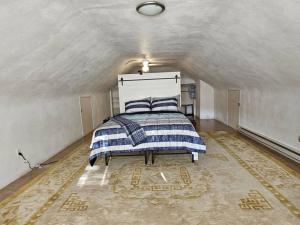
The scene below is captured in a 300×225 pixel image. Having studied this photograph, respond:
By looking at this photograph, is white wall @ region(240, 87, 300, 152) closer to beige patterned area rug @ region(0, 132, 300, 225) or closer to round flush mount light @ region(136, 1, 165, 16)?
beige patterned area rug @ region(0, 132, 300, 225)

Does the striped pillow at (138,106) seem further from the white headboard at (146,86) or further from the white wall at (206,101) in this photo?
the white wall at (206,101)

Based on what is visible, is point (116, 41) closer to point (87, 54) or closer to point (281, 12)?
point (87, 54)

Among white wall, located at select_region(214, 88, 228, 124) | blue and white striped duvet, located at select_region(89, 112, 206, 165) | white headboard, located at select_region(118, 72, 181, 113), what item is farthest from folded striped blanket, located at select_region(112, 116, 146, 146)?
white wall, located at select_region(214, 88, 228, 124)

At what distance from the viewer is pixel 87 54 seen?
3.40 m

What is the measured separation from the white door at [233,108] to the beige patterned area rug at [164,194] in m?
2.28

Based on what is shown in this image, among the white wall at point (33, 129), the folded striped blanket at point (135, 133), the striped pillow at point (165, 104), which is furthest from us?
the striped pillow at point (165, 104)

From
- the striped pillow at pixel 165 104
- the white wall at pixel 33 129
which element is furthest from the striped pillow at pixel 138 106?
the white wall at pixel 33 129

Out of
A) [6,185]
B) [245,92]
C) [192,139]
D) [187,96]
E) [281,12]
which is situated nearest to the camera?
[281,12]

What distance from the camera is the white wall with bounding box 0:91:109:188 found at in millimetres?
2795

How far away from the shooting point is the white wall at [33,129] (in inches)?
110

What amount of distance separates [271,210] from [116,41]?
3.23 metres

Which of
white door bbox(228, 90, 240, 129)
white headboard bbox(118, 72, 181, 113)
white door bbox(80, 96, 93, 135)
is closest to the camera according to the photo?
white headboard bbox(118, 72, 181, 113)

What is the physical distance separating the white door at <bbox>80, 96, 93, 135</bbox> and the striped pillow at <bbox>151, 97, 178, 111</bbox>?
2103mm

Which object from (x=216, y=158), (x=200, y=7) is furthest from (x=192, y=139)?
(x=200, y=7)
